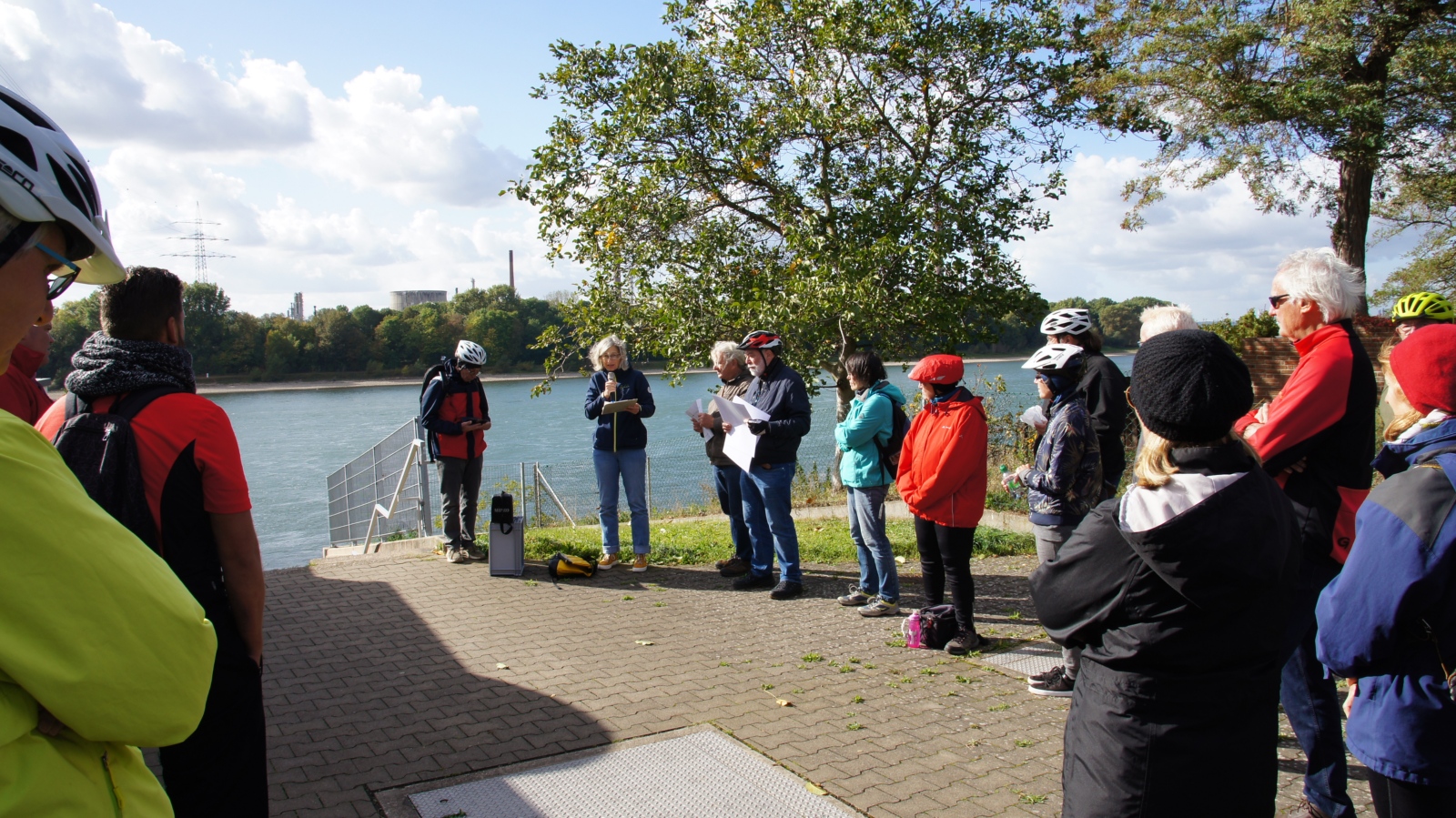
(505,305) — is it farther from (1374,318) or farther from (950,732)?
(950,732)

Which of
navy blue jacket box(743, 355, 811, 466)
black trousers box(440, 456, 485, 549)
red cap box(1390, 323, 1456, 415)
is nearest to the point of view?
red cap box(1390, 323, 1456, 415)

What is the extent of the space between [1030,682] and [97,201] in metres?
4.74

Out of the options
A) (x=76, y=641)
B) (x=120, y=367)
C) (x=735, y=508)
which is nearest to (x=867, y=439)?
(x=735, y=508)

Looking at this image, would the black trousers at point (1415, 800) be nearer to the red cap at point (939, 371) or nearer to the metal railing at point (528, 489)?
the red cap at point (939, 371)

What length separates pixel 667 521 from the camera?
12.9 meters

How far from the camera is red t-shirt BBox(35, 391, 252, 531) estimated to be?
2.64 metres

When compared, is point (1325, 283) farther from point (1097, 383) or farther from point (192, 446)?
point (192, 446)

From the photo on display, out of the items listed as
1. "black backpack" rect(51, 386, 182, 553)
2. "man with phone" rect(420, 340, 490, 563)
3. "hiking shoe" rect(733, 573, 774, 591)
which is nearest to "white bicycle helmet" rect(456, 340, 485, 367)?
"man with phone" rect(420, 340, 490, 563)

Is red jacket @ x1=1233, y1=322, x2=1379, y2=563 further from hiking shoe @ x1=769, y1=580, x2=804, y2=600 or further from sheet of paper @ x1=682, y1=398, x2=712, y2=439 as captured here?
sheet of paper @ x1=682, y1=398, x2=712, y2=439

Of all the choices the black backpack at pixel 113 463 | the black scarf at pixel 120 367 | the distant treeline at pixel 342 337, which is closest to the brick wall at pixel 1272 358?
the black scarf at pixel 120 367

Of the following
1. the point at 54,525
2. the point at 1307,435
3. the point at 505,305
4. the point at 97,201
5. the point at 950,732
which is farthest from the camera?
the point at 505,305

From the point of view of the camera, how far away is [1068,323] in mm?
5172

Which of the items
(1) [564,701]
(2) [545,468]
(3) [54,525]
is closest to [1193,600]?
(3) [54,525]

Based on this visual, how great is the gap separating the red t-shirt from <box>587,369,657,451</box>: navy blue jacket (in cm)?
512
